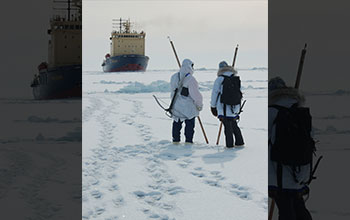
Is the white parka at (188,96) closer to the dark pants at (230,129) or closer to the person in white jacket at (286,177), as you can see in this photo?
the dark pants at (230,129)

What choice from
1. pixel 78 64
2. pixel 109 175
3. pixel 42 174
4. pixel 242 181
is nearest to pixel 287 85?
pixel 78 64

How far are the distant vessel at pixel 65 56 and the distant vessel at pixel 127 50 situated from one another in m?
26.5

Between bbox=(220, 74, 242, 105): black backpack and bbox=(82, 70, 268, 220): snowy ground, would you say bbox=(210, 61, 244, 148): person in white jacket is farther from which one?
bbox=(82, 70, 268, 220): snowy ground

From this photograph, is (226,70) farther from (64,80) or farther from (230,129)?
(64,80)

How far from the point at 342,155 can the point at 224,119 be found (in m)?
3.09

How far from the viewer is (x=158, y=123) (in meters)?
10.2

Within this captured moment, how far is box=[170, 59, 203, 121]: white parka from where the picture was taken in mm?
6301

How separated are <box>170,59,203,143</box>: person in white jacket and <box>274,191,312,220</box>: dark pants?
12.3 feet

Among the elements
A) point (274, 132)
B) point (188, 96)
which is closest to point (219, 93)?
point (188, 96)

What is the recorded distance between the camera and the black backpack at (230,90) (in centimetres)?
590

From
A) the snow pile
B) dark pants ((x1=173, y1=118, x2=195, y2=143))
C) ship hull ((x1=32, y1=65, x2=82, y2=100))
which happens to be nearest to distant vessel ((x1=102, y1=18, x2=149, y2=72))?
the snow pile

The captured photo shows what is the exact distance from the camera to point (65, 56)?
2.80 m

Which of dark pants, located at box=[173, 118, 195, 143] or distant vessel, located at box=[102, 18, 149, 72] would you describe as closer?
dark pants, located at box=[173, 118, 195, 143]

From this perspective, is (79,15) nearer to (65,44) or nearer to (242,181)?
(65,44)
